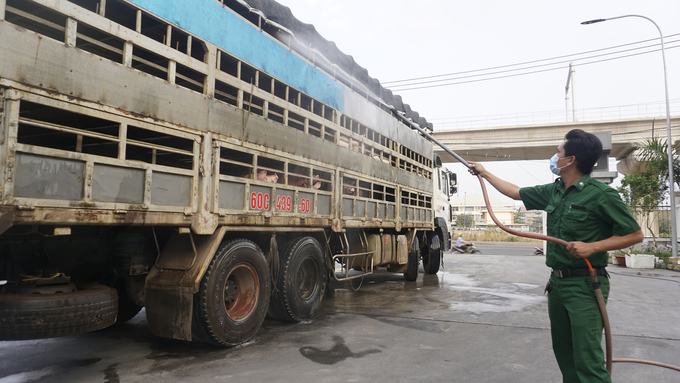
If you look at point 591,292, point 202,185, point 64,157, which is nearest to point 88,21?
point 64,157

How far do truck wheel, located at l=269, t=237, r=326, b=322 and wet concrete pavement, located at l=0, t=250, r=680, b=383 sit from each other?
0.22 meters

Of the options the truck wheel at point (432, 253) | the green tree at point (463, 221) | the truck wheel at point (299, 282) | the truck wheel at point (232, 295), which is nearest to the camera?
the truck wheel at point (232, 295)

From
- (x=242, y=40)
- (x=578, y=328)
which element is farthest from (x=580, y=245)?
(x=242, y=40)

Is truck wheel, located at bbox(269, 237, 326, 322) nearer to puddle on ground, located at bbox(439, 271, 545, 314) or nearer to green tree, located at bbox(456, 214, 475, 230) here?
puddle on ground, located at bbox(439, 271, 545, 314)

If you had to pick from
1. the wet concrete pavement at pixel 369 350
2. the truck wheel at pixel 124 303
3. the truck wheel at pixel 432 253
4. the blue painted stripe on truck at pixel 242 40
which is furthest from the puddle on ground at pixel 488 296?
the truck wheel at pixel 124 303

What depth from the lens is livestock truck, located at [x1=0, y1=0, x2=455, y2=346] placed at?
3.13 m

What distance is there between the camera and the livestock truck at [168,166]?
313 centimetres

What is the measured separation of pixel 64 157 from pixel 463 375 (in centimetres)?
362

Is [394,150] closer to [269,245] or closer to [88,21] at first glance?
[269,245]

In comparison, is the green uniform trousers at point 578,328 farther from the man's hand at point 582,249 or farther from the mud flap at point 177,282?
the mud flap at point 177,282

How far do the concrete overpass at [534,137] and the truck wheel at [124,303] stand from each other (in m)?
26.9

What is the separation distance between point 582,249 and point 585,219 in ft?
0.89

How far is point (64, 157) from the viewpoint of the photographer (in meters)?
3.14

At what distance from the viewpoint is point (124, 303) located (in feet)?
16.9
